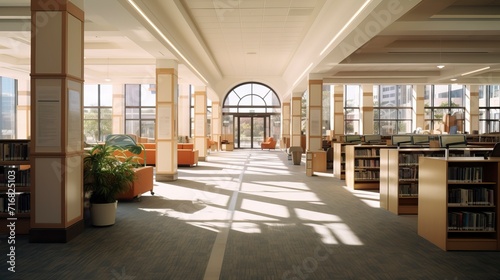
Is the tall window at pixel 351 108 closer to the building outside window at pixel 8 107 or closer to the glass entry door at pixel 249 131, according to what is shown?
the glass entry door at pixel 249 131

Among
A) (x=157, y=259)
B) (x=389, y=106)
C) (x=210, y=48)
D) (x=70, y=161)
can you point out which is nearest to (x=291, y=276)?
(x=157, y=259)

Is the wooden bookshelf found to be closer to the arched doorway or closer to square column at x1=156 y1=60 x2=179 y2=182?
square column at x1=156 y1=60 x2=179 y2=182

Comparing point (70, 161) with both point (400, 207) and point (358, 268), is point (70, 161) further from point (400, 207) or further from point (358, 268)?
point (400, 207)

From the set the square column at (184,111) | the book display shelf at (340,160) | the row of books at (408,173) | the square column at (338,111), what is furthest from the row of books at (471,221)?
the square column at (184,111)

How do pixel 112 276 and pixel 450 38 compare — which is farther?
pixel 450 38

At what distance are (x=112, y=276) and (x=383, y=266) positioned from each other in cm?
270

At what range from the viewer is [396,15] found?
23.0ft

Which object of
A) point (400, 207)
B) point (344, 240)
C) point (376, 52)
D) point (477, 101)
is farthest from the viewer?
point (477, 101)

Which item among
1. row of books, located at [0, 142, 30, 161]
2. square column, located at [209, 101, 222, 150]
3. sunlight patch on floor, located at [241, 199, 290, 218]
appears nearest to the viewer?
row of books, located at [0, 142, 30, 161]

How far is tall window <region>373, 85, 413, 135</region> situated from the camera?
93.2ft

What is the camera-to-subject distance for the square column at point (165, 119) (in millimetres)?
11594

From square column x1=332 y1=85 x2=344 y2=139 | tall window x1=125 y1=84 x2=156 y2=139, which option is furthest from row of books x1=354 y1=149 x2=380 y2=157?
tall window x1=125 y1=84 x2=156 y2=139

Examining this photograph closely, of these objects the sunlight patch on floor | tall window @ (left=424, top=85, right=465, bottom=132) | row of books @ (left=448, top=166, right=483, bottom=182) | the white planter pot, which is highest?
tall window @ (left=424, top=85, right=465, bottom=132)

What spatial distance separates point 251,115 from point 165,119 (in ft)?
56.7
